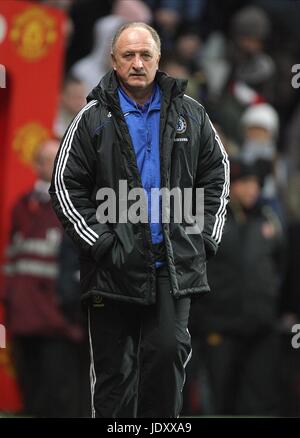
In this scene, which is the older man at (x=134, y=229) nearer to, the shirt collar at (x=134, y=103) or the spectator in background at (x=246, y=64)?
the shirt collar at (x=134, y=103)

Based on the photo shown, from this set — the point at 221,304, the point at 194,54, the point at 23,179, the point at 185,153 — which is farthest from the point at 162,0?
the point at 185,153

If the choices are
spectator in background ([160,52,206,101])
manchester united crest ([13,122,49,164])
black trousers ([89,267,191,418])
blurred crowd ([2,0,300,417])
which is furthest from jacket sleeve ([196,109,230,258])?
spectator in background ([160,52,206,101])

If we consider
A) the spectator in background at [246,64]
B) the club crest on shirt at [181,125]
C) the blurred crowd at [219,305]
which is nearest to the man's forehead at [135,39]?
the club crest on shirt at [181,125]

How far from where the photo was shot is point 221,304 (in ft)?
37.5

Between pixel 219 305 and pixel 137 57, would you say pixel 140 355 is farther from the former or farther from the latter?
pixel 219 305

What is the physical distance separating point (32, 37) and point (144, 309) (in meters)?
5.79

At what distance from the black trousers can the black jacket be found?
0.39ft

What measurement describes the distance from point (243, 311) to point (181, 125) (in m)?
4.34

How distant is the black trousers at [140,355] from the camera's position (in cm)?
734

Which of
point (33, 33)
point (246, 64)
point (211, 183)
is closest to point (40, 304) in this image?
point (33, 33)

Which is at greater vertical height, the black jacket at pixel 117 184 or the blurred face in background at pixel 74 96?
the blurred face in background at pixel 74 96

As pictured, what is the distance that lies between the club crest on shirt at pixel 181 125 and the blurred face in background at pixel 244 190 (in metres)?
4.26

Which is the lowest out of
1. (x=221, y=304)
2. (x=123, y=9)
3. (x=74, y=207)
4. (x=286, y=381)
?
(x=286, y=381)
